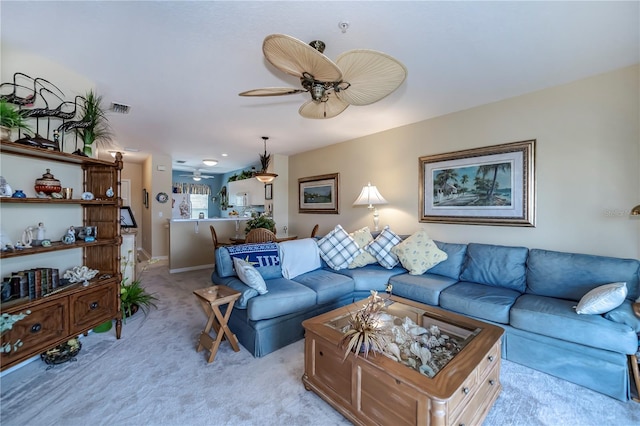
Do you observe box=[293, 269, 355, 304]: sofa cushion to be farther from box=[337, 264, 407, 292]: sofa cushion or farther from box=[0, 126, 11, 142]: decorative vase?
box=[0, 126, 11, 142]: decorative vase

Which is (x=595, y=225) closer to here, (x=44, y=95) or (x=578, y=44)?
(x=578, y=44)

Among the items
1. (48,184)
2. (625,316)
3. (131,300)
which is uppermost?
(48,184)

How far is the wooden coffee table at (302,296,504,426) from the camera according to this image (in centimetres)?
129

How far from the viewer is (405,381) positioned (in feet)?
4.36

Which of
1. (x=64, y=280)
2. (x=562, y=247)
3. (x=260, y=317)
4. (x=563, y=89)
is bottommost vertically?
(x=260, y=317)

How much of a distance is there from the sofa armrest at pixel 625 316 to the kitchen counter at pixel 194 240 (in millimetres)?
5747

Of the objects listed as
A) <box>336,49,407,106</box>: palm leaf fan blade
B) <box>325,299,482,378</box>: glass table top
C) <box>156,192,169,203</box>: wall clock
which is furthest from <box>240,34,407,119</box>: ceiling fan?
<box>156,192,169,203</box>: wall clock

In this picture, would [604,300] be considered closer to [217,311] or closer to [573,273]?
[573,273]

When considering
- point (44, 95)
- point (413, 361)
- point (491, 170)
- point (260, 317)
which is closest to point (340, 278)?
point (260, 317)

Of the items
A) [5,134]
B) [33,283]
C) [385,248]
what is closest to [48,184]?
[5,134]

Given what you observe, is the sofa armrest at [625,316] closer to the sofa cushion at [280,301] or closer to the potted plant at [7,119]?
the sofa cushion at [280,301]

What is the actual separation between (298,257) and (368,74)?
2.29 meters

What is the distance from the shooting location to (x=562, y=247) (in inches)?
106

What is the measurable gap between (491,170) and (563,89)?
97 cm
